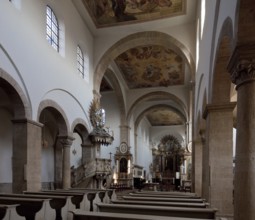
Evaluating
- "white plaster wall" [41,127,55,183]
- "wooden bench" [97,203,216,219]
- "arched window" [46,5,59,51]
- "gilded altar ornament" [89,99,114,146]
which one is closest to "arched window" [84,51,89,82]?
"gilded altar ornament" [89,99,114,146]

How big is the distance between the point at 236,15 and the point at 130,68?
17.1 meters

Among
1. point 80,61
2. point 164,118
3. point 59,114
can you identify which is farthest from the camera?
point 164,118

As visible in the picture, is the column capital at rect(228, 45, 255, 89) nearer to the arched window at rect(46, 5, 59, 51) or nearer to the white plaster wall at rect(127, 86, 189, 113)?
the arched window at rect(46, 5, 59, 51)

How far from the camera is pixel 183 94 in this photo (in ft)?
77.3

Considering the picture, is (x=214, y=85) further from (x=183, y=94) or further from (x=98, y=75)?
(x=183, y=94)

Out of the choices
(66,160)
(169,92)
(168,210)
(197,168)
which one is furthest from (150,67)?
(168,210)

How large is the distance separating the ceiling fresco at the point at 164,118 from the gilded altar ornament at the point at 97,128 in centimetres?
1680

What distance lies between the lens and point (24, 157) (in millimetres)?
9461

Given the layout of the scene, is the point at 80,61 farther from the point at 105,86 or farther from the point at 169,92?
the point at 169,92

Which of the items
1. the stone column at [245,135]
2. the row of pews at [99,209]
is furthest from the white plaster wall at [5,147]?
the stone column at [245,135]

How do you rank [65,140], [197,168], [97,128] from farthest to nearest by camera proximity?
[97,128]
[197,168]
[65,140]

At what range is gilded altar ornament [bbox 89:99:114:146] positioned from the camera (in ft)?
51.9

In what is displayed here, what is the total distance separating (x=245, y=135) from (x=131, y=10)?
1223cm

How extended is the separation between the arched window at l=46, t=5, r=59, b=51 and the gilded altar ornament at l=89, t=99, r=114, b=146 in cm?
467
